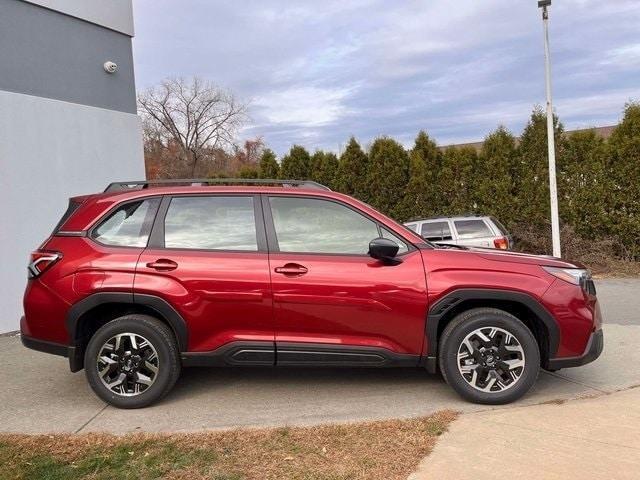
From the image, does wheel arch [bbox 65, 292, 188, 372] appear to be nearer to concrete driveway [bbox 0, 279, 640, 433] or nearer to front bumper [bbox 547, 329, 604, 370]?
concrete driveway [bbox 0, 279, 640, 433]

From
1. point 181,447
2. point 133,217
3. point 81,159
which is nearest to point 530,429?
point 181,447

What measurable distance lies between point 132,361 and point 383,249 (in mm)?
2179

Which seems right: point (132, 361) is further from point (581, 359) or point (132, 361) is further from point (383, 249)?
point (581, 359)

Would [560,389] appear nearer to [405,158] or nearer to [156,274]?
[156,274]

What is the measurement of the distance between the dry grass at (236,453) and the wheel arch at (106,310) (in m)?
0.75

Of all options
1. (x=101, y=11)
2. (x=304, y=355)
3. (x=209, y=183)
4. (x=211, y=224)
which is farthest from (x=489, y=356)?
(x=101, y=11)

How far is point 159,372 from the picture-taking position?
173 inches

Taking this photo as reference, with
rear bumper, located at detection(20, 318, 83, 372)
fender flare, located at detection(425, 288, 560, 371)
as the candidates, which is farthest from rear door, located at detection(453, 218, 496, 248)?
rear bumper, located at detection(20, 318, 83, 372)

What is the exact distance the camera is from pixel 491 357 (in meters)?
4.34

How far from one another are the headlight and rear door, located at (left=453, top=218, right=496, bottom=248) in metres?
6.10

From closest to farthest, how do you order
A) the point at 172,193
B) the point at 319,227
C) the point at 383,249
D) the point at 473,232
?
the point at 383,249 < the point at 319,227 < the point at 172,193 < the point at 473,232

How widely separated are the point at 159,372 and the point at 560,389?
11.0 ft

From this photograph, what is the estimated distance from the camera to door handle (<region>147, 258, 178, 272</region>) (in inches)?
173

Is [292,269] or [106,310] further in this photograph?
[106,310]
